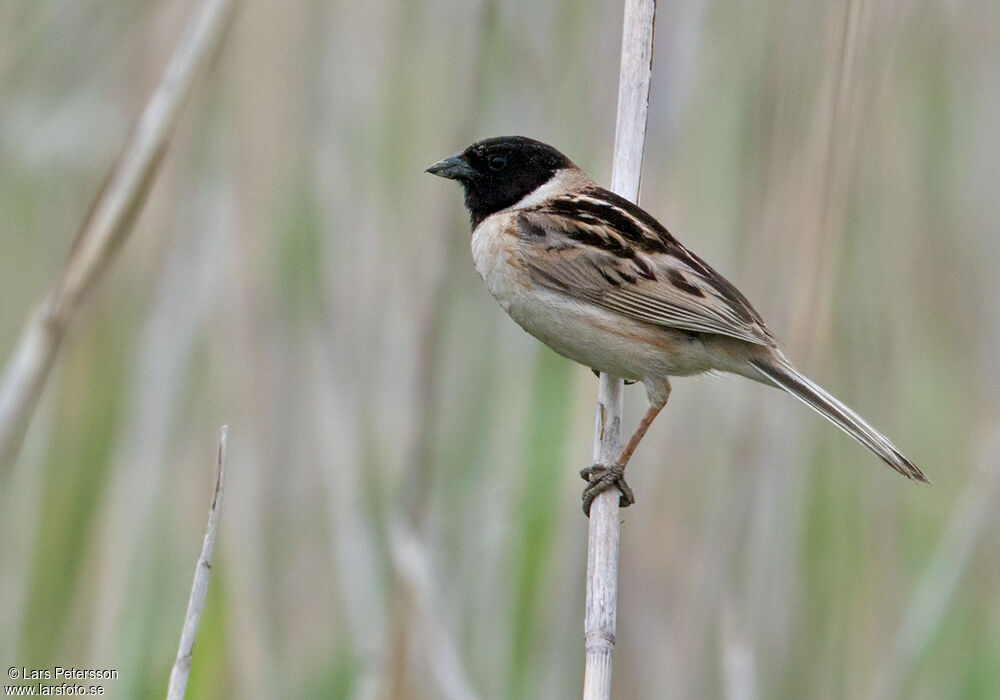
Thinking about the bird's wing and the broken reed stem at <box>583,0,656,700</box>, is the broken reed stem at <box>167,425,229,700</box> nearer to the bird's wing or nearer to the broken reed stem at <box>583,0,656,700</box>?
the broken reed stem at <box>583,0,656,700</box>

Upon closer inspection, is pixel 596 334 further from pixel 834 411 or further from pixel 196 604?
pixel 196 604

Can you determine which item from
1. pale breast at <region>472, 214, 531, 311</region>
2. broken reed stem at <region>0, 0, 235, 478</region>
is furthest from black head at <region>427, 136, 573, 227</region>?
broken reed stem at <region>0, 0, 235, 478</region>

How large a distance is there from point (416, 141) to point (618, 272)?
1013mm

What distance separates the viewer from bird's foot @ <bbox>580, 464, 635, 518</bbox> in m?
3.06

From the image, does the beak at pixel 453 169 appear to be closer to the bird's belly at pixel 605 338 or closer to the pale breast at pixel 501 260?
the pale breast at pixel 501 260

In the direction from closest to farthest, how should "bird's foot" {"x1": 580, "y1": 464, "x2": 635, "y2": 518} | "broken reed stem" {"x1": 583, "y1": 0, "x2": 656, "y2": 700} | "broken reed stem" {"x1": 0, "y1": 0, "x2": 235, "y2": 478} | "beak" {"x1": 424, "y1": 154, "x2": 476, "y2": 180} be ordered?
"broken reed stem" {"x1": 0, "y1": 0, "x2": 235, "y2": 478} → "broken reed stem" {"x1": 583, "y1": 0, "x2": 656, "y2": 700} → "bird's foot" {"x1": 580, "y1": 464, "x2": 635, "y2": 518} → "beak" {"x1": 424, "y1": 154, "x2": 476, "y2": 180}

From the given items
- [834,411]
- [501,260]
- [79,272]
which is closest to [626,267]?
[501,260]

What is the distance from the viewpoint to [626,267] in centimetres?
324

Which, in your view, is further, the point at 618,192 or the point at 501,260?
the point at 501,260

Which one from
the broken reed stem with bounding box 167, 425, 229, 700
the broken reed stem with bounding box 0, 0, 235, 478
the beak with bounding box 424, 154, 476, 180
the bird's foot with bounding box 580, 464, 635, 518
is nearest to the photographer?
the broken reed stem with bounding box 167, 425, 229, 700

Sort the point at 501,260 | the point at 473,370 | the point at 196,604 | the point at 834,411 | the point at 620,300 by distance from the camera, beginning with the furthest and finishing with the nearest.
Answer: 1. the point at 473,370
2. the point at 501,260
3. the point at 620,300
4. the point at 834,411
5. the point at 196,604

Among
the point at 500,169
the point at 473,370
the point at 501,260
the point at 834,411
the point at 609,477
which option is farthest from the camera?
the point at 500,169

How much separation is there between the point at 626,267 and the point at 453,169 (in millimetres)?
683

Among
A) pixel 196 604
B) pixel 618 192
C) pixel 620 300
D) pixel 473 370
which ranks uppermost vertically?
→ pixel 618 192
